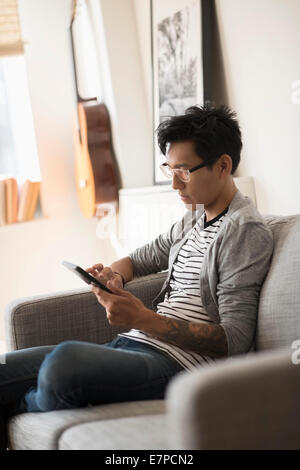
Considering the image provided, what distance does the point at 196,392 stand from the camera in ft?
2.97

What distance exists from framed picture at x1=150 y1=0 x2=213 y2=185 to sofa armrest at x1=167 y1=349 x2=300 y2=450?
1636mm

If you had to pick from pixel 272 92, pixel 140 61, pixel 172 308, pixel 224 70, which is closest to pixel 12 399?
pixel 172 308

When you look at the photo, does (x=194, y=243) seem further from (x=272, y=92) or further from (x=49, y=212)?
(x=49, y=212)

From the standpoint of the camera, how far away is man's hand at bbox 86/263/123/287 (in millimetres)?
1896

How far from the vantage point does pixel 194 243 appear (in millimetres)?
1794

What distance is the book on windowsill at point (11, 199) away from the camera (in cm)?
325

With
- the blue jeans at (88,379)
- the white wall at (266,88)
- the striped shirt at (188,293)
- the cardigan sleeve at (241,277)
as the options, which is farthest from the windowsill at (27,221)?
the cardigan sleeve at (241,277)

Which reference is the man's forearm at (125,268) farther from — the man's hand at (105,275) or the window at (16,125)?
the window at (16,125)

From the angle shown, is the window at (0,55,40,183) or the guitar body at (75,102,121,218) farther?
the window at (0,55,40,183)

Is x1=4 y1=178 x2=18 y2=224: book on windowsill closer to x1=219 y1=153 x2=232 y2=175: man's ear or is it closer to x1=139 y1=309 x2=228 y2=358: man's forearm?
x1=219 y1=153 x2=232 y2=175: man's ear

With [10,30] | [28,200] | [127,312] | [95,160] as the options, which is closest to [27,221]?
[28,200]

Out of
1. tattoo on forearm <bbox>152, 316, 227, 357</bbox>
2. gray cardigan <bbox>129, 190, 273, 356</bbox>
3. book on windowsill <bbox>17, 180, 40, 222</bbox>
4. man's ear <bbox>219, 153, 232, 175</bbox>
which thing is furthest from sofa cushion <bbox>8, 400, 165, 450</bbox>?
book on windowsill <bbox>17, 180, 40, 222</bbox>

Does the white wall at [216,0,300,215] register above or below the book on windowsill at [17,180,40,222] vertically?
above

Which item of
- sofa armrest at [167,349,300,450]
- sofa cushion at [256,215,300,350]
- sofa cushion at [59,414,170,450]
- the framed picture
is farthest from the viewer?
the framed picture
